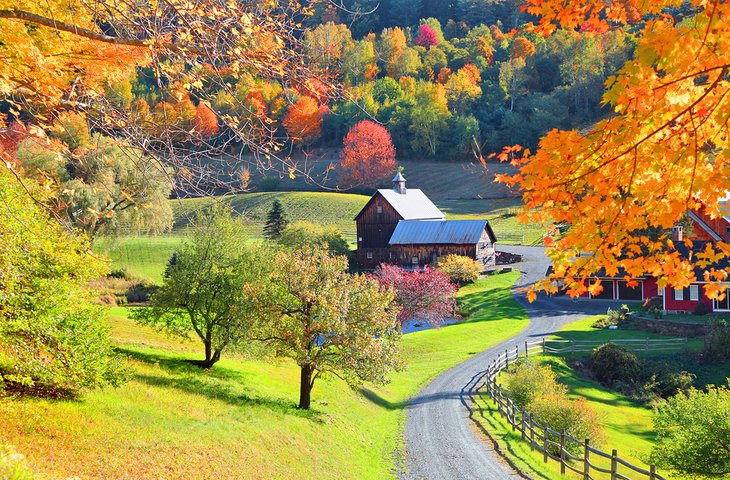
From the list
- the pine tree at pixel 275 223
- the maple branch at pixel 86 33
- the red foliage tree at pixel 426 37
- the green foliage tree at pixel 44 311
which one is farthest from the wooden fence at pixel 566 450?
the red foliage tree at pixel 426 37

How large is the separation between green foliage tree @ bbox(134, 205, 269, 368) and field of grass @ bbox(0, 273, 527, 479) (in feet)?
4.70

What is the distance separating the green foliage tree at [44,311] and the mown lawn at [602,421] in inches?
511

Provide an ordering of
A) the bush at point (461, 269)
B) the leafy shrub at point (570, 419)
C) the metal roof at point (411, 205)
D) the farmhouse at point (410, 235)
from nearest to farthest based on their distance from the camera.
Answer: the leafy shrub at point (570, 419)
the bush at point (461, 269)
the farmhouse at point (410, 235)
the metal roof at point (411, 205)

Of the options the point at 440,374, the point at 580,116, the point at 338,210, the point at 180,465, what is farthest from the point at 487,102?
the point at 180,465

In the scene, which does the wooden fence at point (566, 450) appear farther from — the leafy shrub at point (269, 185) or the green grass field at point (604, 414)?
the leafy shrub at point (269, 185)

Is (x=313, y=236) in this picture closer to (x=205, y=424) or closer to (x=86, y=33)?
(x=205, y=424)

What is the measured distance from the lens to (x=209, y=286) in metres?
27.1

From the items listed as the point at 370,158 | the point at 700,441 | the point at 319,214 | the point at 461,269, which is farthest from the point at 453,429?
the point at 370,158

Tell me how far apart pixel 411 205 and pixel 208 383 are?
163ft

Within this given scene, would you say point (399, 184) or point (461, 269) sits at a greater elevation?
point (399, 184)

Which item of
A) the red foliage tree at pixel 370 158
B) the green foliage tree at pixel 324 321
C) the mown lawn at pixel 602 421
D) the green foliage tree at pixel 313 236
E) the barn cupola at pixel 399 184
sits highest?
the red foliage tree at pixel 370 158

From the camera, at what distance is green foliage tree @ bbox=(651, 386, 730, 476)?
18172 mm

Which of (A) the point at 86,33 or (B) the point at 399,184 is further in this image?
(B) the point at 399,184

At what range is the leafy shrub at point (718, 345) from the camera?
3591 centimetres
